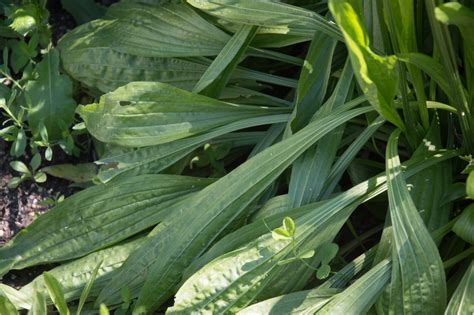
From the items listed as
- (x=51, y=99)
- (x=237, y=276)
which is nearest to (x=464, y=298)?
(x=237, y=276)

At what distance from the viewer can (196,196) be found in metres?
1.80

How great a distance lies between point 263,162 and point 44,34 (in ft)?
2.74

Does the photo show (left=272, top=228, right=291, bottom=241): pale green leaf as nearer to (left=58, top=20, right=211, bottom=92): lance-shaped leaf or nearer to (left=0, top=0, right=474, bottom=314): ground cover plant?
(left=0, top=0, right=474, bottom=314): ground cover plant

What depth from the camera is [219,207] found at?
1758 millimetres

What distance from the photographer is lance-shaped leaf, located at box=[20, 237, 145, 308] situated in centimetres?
186

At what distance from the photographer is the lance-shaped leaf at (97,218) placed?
190cm

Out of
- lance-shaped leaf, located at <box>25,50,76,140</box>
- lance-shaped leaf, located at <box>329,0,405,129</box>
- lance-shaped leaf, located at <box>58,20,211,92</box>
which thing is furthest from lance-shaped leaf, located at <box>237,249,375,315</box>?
lance-shaped leaf, located at <box>25,50,76,140</box>

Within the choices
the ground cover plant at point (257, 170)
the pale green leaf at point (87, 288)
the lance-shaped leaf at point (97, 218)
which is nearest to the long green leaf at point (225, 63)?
the ground cover plant at point (257, 170)

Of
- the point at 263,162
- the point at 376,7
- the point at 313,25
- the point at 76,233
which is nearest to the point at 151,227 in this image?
the point at 76,233

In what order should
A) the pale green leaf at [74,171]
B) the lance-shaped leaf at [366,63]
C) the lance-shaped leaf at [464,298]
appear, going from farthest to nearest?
the pale green leaf at [74,171]
the lance-shaped leaf at [464,298]
the lance-shaped leaf at [366,63]

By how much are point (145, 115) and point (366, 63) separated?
2.00 feet

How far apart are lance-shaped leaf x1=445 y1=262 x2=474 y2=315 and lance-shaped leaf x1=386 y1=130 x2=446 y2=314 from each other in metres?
0.03

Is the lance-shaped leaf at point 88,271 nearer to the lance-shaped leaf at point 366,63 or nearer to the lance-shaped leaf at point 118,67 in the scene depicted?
the lance-shaped leaf at point 118,67

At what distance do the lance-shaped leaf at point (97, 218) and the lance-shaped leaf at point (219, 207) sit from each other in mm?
141
